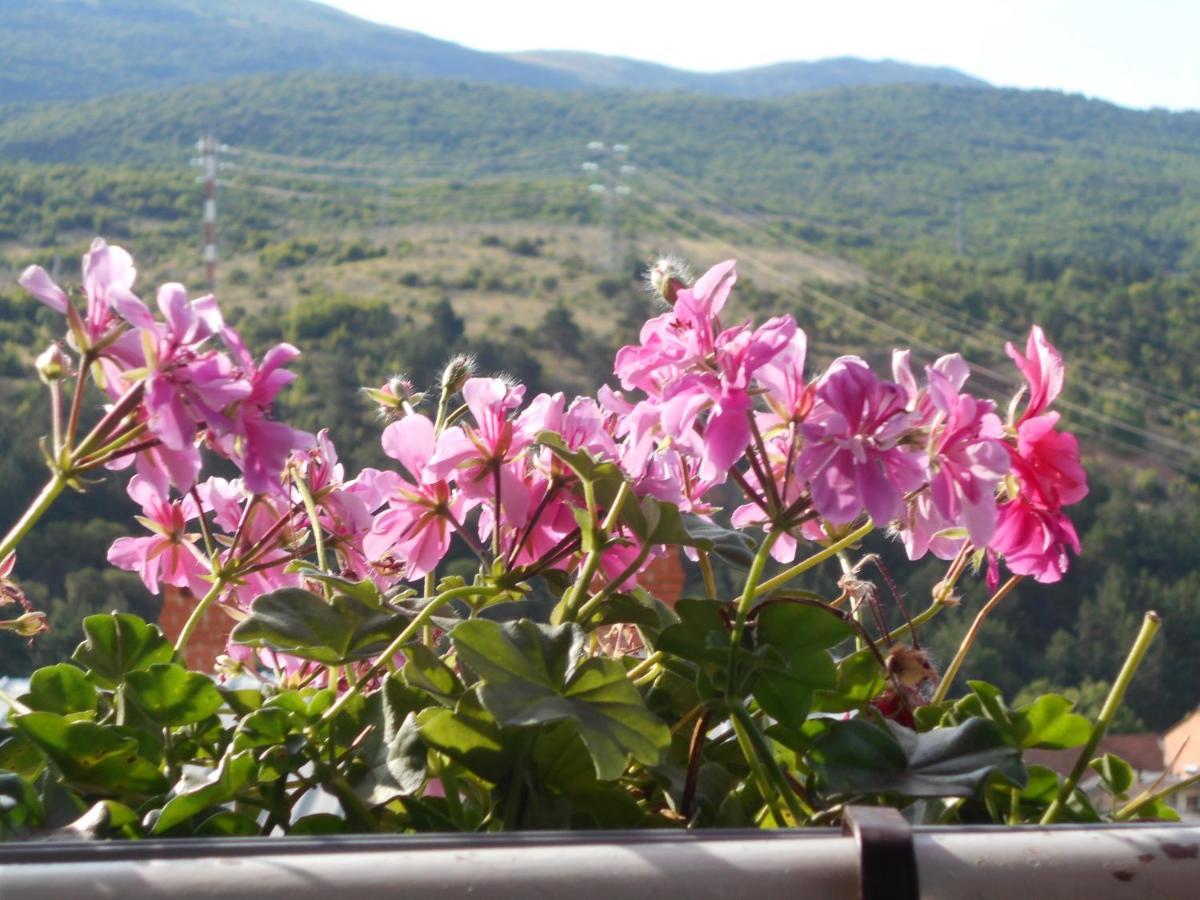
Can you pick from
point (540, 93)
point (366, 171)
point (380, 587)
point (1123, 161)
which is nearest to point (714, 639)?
point (380, 587)

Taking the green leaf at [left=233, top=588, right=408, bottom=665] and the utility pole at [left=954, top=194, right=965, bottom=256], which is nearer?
the green leaf at [left=233, top=588, right=408, bottom=665]

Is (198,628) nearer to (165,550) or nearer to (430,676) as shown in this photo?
(165,550)

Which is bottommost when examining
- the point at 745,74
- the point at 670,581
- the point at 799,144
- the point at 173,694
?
the point at 670,581

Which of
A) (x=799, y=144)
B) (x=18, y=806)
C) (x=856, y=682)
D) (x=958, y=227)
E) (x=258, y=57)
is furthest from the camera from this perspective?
Result: (x=258, y=57)

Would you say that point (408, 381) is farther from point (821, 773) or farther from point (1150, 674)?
point (1150, 674)

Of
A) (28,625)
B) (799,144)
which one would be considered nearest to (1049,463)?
(28,625)

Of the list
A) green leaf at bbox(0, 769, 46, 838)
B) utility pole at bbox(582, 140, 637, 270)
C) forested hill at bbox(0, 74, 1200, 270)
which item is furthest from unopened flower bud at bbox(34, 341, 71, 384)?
forested hill at bbox(0, 74, 1200, 270)

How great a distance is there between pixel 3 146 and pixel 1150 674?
1851cm

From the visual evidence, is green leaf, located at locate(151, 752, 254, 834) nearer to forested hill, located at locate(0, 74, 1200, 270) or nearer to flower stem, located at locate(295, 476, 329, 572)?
flower stem, located at locate(295, 476, 329, 572)

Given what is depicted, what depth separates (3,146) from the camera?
19797mm

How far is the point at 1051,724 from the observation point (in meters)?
0.38

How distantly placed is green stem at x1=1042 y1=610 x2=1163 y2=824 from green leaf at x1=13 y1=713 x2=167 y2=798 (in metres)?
0.25

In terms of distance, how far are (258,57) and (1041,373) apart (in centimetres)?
3534

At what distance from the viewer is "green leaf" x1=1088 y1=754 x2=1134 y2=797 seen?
41 centimetres
